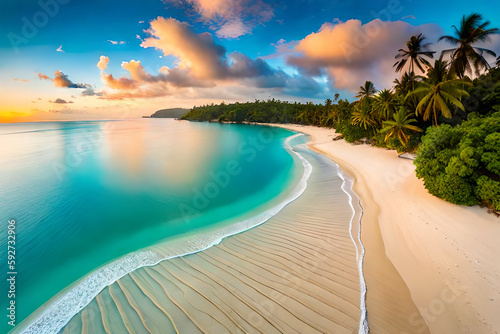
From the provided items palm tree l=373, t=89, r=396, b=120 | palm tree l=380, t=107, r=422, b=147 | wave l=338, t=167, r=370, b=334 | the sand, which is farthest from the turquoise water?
palm tree l=373, t=89, r=396, b=120

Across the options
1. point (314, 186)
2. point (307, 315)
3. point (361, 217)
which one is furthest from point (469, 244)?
point (314, 186)

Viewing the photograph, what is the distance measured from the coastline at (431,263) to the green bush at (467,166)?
1.79 ft

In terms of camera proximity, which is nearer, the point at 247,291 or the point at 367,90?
the point at 247,291

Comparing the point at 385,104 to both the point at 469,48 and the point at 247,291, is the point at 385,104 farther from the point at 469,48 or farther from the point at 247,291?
the point at 247,291

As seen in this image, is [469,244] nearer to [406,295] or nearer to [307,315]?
[406,295]

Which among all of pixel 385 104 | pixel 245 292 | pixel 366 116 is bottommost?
pixel 245 292

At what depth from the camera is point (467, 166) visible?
27.3ft

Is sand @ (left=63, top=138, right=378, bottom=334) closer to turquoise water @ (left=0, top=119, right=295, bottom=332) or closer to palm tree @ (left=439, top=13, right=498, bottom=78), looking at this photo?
turquoise water @ (left=0, top=119, right=295, bottom=332)

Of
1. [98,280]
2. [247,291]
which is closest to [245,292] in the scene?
[247,291]

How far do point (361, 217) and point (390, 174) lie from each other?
817 centimetres

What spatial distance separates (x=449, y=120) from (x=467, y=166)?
48.0ft

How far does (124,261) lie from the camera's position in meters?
7.05

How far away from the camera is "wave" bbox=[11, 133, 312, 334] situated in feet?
15.4

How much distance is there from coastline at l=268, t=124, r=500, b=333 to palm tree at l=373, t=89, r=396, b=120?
54.0 feet
